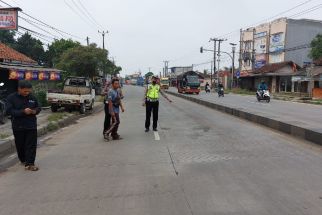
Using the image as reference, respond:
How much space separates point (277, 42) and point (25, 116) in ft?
206

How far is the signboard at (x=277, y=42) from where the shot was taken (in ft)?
218

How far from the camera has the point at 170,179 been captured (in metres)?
7.50

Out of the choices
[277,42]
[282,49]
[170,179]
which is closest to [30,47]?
[277,42]

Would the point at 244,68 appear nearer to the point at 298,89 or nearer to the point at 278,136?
the point at 298,89

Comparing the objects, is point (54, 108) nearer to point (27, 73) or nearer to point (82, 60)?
point (27, 73)

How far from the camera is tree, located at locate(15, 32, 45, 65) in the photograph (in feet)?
264

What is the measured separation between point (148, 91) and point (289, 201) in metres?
8.81

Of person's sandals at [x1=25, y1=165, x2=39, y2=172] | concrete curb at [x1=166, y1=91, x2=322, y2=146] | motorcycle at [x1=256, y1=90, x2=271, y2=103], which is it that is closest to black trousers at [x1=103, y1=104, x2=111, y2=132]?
person's sandals at [x1=25, y1=165, x2=39, y2=172]

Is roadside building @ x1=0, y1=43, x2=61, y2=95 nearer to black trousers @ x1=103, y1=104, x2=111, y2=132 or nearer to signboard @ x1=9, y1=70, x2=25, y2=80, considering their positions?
signboard @ x1=9, y1=70, x2=25, y2=80

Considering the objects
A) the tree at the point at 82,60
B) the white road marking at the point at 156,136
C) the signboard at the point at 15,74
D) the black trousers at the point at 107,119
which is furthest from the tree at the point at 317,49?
the black trousers at the point at 107,119

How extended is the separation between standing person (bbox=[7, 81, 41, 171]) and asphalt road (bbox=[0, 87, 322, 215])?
1.33 feet

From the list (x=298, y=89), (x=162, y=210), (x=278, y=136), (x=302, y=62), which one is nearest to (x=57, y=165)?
(x=162, y=210)

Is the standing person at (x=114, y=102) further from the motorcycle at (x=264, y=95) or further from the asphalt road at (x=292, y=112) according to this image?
the motorcycle at (x=264, y=95)

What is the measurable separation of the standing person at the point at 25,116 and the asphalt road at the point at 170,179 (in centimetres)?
41
